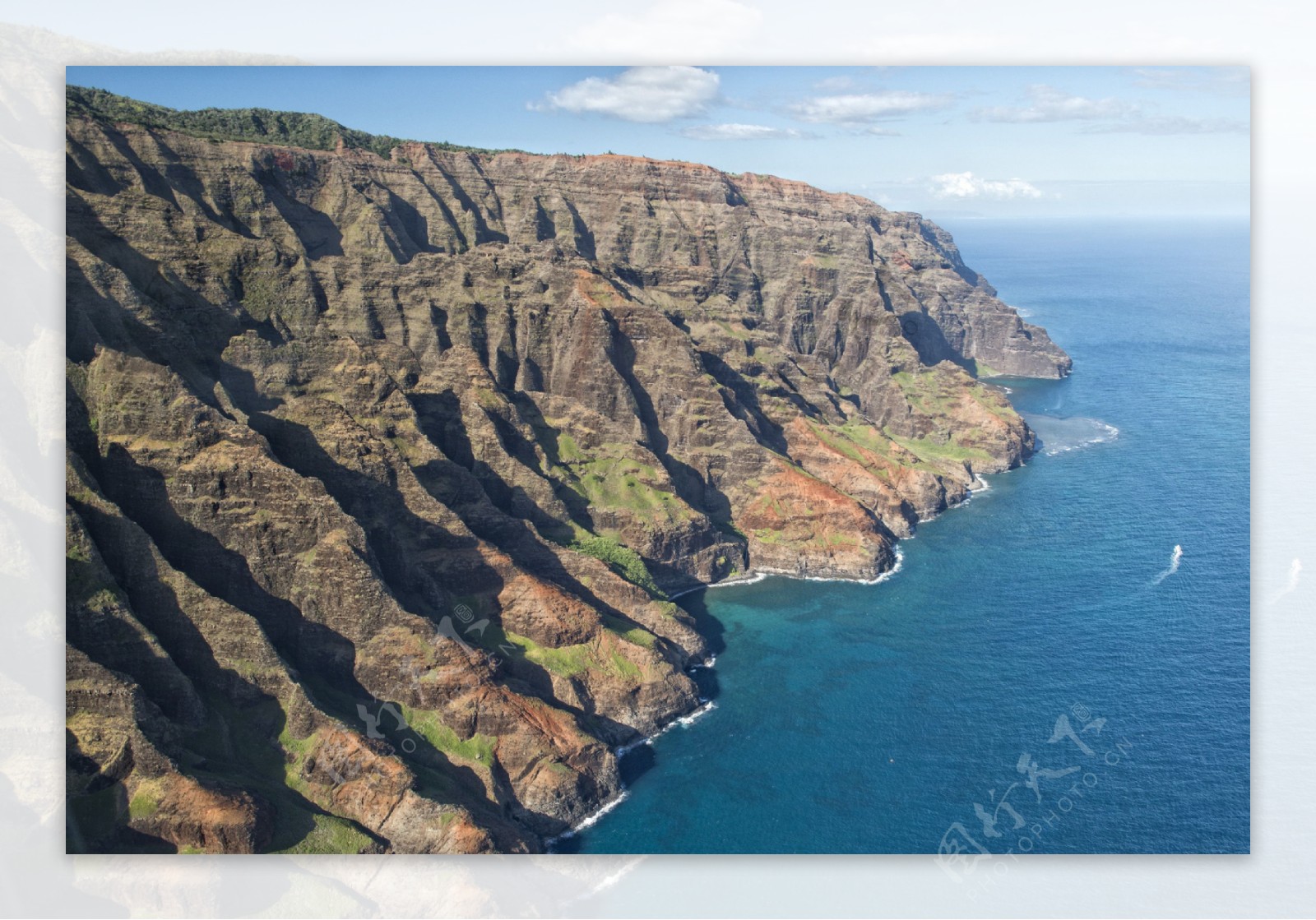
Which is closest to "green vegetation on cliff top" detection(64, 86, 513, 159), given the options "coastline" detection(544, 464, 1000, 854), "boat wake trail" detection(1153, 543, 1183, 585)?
"coastline" detection(544, 464, 1000, 854)

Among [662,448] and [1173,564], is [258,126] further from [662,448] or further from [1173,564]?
[1173,564]

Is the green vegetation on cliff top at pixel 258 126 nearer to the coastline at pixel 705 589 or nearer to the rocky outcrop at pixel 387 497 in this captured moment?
the rocky outcrop at pixel 387 497

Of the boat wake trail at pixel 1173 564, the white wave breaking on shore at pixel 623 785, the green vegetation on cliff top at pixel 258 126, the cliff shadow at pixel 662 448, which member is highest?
the green vegetation on cliff top at pixel 258 126

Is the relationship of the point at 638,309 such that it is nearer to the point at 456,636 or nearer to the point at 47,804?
the point at 456,636

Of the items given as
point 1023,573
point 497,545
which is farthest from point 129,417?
point 1023,573

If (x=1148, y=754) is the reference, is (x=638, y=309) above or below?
above

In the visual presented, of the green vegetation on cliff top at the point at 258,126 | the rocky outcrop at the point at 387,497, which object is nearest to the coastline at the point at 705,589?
the rocky outcrop at the point at 387,497
